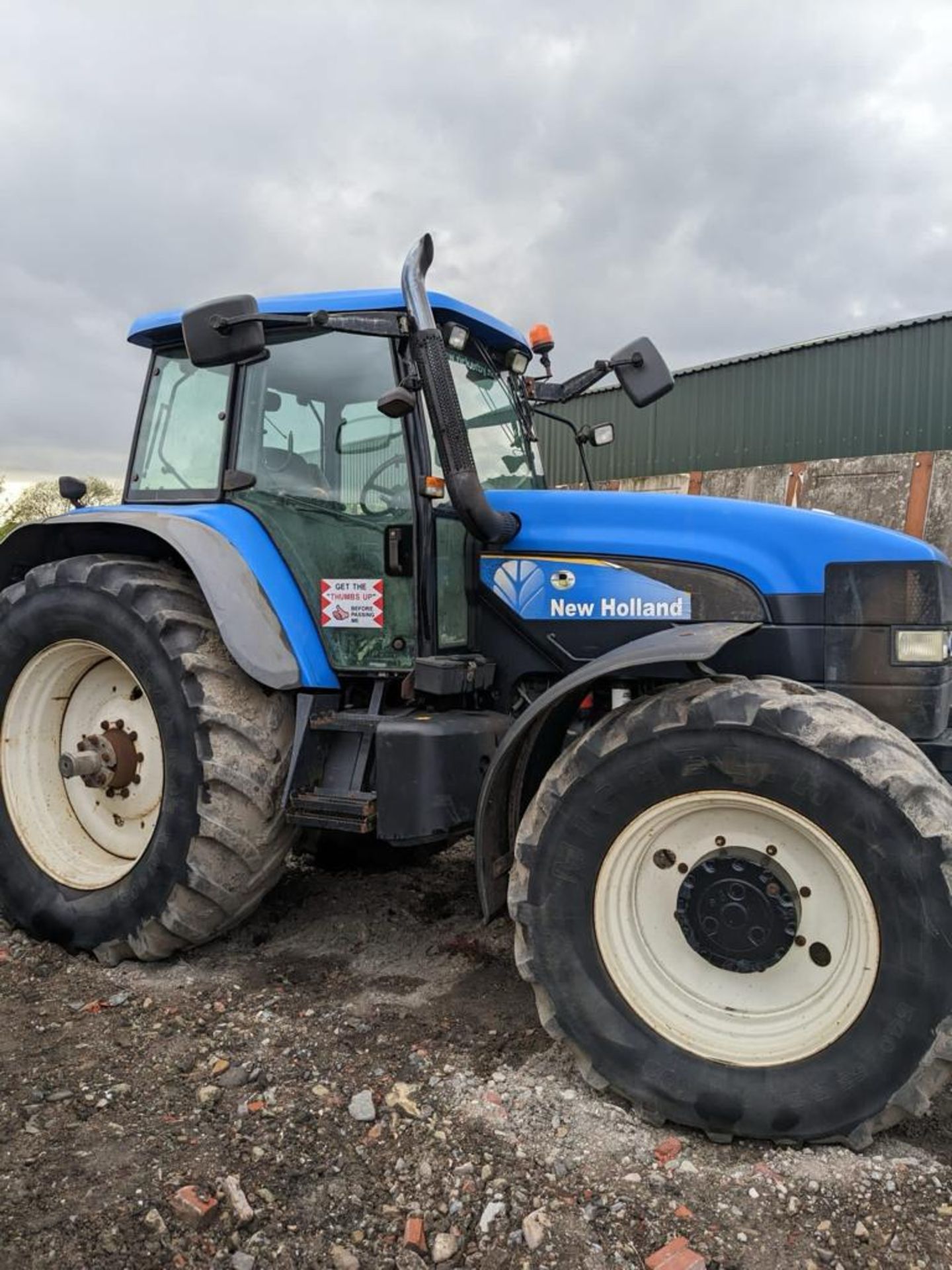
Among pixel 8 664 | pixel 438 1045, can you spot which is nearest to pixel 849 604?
pixel 438 1045

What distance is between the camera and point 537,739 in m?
2.94

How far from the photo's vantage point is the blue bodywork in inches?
127

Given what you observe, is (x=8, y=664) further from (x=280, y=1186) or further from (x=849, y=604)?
(x=849, y=604)

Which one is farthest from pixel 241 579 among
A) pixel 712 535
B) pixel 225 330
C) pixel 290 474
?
pixel 712 535

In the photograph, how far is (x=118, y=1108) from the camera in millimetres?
2430

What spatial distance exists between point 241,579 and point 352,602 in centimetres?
40

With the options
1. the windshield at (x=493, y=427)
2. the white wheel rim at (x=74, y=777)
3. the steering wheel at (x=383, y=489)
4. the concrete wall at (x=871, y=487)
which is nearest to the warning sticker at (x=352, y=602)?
the steering wheel at (x=383, y=489)

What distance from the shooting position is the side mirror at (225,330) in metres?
2.82

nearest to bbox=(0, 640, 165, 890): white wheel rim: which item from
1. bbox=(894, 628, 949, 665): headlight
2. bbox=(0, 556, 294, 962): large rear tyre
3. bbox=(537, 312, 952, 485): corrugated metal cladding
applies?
bbox=(0, 556, 294, 962): large rear tyre

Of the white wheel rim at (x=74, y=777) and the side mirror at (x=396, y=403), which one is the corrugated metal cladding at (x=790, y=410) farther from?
the side mirror at (x=396, y=403)

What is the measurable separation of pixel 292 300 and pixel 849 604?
2.27 m

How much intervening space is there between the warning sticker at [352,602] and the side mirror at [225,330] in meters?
0.86

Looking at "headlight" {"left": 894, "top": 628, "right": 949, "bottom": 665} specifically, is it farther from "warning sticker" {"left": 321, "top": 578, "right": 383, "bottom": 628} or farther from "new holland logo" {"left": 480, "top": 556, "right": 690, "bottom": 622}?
"warning sticker" {"left": 321, "top": 578, "right": 383, "bottom": 628}

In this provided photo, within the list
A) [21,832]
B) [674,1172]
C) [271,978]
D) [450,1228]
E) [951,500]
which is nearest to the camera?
[450,1228]
